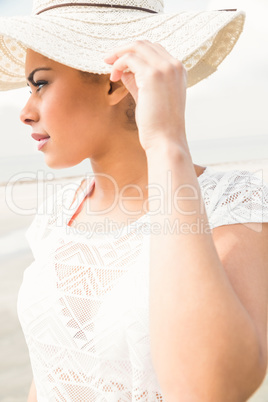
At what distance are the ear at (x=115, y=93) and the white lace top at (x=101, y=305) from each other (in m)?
0.41

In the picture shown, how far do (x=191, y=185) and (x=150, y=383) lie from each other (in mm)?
632

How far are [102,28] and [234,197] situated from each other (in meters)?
0.75

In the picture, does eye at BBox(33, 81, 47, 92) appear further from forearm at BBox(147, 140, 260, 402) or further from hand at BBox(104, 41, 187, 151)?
forearm at BBox(147, 140, 260, 402)

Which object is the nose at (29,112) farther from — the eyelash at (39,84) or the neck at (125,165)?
the neck at (125,165)

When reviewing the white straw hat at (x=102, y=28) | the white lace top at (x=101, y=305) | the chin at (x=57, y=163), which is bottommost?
the white lace top at (x=101, y=305)

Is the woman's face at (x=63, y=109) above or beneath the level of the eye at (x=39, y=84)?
beneath

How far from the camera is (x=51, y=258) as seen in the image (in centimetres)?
170

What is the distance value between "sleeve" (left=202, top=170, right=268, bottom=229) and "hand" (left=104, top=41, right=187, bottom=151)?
300mm

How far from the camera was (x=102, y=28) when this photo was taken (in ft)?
5.24

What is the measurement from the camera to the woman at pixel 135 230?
3.53ft

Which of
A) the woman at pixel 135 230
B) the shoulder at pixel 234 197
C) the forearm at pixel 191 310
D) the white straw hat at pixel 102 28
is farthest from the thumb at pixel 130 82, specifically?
the shoulder at pixel 234 197

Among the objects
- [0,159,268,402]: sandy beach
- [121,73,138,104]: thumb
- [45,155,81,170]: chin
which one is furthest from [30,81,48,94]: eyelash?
[0,159,268,402]: sandy beach

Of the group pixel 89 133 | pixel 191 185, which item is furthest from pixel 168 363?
pixel 89 133

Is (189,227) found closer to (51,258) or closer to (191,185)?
(191,185)
